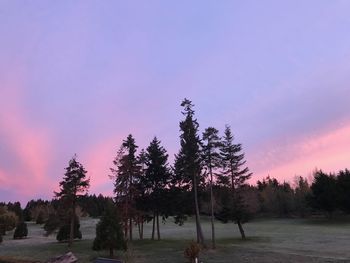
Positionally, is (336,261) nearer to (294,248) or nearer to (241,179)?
(294,248)

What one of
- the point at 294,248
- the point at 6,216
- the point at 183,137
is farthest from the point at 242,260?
the point at 6,216

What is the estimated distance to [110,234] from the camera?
41625 millimetres

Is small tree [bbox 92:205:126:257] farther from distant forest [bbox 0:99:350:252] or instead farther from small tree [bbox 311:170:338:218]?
small tree [bbox 311:170:338:218]

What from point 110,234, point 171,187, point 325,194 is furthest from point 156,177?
point 325,194

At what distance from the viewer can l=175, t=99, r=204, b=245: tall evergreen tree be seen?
178 ft

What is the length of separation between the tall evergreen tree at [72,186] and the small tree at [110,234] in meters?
15.6

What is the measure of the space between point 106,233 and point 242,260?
43.1 feet

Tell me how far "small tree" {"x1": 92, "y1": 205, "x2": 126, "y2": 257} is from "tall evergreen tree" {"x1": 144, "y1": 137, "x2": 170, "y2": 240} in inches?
745

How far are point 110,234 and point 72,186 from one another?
16.9 metres

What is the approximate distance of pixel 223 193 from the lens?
62.6 m

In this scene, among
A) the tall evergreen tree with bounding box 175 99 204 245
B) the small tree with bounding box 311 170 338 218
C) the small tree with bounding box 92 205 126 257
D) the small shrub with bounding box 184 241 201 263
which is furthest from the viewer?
the small tree with bounding box 311 170 338 218

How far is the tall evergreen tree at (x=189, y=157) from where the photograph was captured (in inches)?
2138

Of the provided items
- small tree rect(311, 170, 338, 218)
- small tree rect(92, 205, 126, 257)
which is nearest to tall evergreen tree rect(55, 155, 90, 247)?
small tree rect(92, 205, 126, 257)

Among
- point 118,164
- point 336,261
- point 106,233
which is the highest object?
point 118,164
